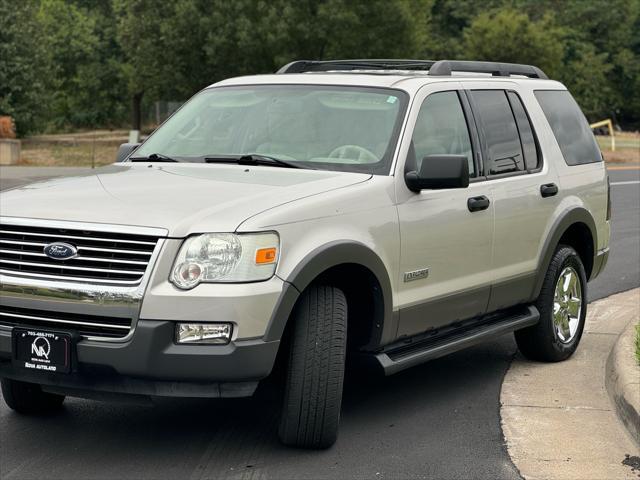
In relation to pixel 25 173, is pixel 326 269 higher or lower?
higher

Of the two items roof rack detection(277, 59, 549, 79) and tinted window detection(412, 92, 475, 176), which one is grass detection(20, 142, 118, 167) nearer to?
roof rack detection(277, 59, 549, 79)

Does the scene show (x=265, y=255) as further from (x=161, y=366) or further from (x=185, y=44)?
(x=185, y=44)

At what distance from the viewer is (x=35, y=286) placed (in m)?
5.11

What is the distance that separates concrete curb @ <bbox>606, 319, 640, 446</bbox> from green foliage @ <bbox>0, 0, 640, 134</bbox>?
30.8 meters

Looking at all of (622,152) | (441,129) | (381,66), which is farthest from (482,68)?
(622,152)

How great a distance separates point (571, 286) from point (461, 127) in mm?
1678

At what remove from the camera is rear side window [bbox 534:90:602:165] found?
25.7ft

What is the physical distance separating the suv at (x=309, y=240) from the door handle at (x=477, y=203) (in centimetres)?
1

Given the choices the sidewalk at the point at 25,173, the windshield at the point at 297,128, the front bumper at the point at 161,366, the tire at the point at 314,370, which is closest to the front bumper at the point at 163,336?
the front bumper at the point at 161,366

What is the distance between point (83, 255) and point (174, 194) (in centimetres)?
57

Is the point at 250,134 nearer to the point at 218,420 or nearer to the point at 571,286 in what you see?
the point at 218,420

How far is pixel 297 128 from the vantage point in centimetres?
645

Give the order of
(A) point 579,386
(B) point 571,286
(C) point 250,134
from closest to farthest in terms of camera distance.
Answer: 1. (C) point 250,134
2. (A) point 579,386
3. (B) point 571,286

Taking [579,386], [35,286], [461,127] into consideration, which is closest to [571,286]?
[579,386]
